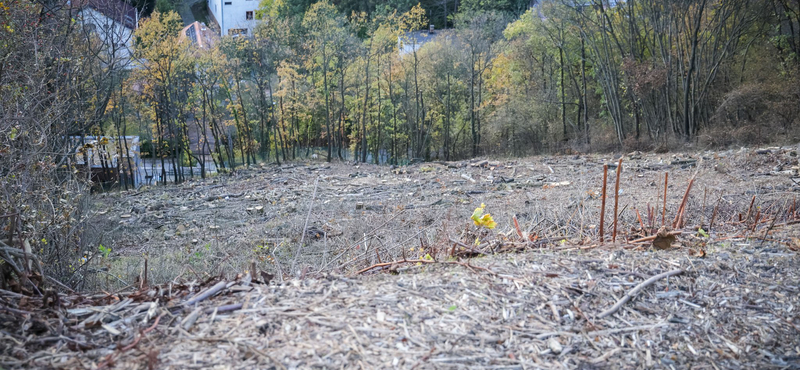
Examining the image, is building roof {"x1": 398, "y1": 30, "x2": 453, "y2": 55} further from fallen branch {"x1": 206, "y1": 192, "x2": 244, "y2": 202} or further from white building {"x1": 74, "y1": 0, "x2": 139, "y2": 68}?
white building {"x1": 74, "y1": 0, "x2": 139, "y2": 68}

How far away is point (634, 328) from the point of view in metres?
2.44

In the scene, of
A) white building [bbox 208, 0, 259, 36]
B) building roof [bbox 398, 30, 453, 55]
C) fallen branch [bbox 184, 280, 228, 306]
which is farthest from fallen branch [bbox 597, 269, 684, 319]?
white building [bbox 208, 0, 259, 36]

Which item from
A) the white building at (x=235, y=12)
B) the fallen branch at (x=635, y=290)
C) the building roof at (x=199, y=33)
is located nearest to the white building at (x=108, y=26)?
the fallen branch at (x=635, y=290)

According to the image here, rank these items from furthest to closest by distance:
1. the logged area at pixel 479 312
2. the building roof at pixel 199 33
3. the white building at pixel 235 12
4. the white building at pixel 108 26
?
the white building at pixel 235 12, the building roof at pixel 199 33, the white building at pixel 108 26, the logged area at pixel 479 312

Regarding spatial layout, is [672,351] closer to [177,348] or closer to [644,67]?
[177,348]

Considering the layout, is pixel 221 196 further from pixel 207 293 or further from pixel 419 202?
pixel 207 293

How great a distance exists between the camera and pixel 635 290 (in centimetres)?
275

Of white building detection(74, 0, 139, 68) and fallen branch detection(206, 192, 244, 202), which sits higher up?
white building detection(74, 0, 139, 68)

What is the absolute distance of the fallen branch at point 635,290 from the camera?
2.57 meters

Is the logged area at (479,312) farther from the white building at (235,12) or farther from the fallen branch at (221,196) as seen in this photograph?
the white building at (235,12)

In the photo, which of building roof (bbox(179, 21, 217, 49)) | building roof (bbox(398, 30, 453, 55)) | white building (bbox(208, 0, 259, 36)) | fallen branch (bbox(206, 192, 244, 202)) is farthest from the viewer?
white building (bbox(208, 0, 259, 36))

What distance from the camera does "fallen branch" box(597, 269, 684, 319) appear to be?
2.57 metres

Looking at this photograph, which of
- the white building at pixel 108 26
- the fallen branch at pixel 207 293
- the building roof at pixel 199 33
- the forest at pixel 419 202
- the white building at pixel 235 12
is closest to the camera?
the forest at pixel 419 202

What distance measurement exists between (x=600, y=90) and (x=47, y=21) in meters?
24.9
